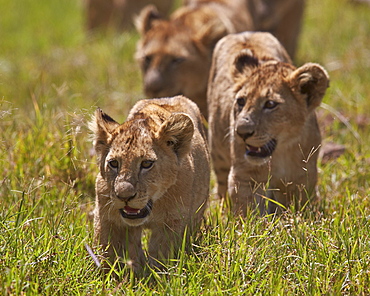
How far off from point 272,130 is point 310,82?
49 centimetres

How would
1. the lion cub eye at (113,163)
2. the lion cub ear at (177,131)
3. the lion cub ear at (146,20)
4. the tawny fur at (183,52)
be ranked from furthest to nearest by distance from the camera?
1. the lion cub ear at (146,20)
2. the tawny fur at (183,52)
3. the lion cub ear at (177,131)
4. the lion cub eye at (113,163)

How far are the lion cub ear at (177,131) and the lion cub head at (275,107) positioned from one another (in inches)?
32.2

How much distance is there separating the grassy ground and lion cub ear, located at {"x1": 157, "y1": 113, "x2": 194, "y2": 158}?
2.04ft

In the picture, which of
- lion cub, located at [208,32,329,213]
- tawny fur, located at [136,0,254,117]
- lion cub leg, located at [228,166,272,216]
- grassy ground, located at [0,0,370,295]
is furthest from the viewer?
tawny fur, located at [136,0,254,117]

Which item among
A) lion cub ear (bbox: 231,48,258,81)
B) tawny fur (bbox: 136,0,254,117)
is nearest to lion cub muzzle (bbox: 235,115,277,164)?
lion cub ear (bbox: 231,48,258,81)

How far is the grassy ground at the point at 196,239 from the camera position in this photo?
4.15 meters

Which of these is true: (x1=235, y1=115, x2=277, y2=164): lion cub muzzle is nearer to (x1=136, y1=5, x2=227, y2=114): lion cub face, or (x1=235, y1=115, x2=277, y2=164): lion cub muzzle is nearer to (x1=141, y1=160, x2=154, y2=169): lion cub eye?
(x1=141, y1=160, x2=154, y2=169): lion cub eye

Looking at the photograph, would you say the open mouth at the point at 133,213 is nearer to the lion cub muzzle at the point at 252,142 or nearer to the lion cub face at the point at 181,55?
the lion cub muzzle at the point at 252,142

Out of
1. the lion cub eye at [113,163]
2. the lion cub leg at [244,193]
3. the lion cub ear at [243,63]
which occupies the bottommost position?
the lion cub leg at [244,193]

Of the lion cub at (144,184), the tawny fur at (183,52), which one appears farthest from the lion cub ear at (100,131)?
the tawny fur at (183,52)

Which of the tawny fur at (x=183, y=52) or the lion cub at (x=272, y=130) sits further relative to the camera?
the tawny fur at (x=183, y=52)

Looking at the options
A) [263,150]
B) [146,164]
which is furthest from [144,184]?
[263,150]

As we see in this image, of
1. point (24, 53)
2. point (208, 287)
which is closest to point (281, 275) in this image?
point (208, 287)

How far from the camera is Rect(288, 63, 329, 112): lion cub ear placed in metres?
5.45
